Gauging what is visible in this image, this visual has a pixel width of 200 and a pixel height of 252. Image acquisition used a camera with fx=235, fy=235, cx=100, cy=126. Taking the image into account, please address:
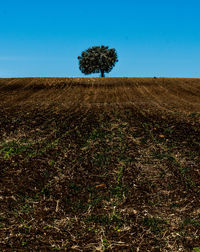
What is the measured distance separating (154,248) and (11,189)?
11.9 ft

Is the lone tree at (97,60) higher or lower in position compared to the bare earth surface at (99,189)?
higher

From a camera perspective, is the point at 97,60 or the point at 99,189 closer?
the point at 99,189

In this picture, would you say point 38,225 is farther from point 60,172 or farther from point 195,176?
point 195,176

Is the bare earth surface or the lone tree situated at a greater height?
the lone tree

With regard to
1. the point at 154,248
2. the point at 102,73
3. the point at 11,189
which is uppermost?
the point at 102,73

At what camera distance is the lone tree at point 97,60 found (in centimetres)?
6950

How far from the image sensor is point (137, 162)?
296 inches

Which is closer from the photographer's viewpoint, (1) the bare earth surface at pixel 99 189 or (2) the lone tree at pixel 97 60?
(1) the bare earth surface at pixel 99 189

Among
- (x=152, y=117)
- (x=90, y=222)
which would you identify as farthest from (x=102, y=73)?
(x=90, y=222)

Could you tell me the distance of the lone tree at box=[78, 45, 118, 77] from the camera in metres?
69.5

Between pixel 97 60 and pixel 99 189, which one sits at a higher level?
pixel 97 60

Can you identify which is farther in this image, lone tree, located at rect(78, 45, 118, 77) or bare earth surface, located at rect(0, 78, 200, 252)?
lone tree, located at rect(78, 45, 118, 77)

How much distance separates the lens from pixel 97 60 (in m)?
69.9

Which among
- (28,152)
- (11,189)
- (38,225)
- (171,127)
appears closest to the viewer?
(38,225)
